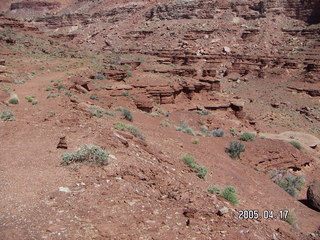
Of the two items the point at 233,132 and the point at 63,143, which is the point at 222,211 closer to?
the point at 63,143

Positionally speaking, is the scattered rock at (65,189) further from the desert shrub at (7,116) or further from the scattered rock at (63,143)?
the desert shrub at (7,116)

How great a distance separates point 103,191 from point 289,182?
7.97 m

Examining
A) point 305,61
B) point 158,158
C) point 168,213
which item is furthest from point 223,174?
point 305,61

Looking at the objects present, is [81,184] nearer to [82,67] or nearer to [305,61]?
[82,67]

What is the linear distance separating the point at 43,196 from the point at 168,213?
1843mm

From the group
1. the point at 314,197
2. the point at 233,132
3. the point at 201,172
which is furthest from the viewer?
the point at 233,132

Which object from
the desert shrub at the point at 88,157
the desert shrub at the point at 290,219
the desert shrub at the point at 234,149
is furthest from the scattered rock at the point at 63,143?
the desert shrub at the point at 234,149

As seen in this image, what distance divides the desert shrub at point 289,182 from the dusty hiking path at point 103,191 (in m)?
1.07

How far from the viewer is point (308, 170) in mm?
13516

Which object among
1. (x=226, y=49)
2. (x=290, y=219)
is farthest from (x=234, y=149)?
(x=226, y=49)

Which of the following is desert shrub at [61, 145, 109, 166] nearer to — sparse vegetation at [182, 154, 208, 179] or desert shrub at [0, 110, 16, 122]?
sparse vegetation at [182, 154, 208, 179]

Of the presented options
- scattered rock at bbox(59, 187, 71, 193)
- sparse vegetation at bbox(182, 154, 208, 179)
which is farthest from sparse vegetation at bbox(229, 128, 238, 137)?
scattered rock at bbox(59, 187, 71, 193)

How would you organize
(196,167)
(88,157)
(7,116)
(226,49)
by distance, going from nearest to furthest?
1. (88,157)
2. (196,167)
3. (7,116)
4. (226,49)

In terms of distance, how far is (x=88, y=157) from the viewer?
6.02 m
